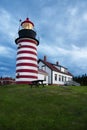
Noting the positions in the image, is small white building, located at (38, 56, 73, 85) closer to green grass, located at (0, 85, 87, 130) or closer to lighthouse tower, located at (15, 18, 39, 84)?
lighthouse tower, located at (15, 18, 39, 84)

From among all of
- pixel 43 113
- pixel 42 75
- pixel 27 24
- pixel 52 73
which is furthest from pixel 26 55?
pixel 43 113

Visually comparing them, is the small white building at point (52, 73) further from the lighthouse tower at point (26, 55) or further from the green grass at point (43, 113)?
the green grass at point (43, 113)

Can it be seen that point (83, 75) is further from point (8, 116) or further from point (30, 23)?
point (8, 116)

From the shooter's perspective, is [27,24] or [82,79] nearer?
[27,24]

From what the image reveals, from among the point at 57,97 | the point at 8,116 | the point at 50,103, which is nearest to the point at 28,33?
the point at 57,97

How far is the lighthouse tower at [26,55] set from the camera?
117 feet

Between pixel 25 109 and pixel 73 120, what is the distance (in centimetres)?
360

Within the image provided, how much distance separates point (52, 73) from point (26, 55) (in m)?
20.8

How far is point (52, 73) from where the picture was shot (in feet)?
185

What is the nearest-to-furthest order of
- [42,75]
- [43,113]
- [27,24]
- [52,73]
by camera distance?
[43,113] < [27,24] < [42,75] < [52,73]

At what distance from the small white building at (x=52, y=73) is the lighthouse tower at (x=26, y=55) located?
1585cm

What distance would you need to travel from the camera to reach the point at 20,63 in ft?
119

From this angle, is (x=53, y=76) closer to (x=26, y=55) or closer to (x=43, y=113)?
(x=26, y=55)

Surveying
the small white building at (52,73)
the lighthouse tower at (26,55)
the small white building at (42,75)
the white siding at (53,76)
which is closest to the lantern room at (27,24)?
the lighthouse tower at (26,55)
